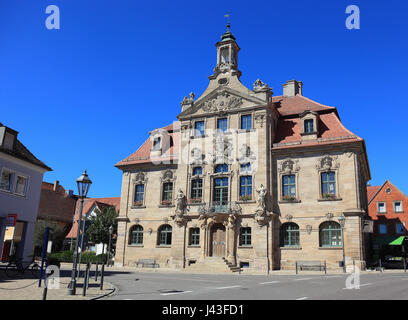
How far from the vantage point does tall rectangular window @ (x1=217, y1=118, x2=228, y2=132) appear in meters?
36.4

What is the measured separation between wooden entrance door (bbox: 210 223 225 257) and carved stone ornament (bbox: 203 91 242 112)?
36.4 feet

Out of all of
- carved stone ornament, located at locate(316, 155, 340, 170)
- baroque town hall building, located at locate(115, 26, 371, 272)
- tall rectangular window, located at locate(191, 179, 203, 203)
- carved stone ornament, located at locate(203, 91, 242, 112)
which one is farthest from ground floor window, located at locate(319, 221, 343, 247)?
carved stone ornament, located at locate(203, 91, 242, 112)

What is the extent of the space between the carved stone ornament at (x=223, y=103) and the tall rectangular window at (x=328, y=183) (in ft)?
34.0

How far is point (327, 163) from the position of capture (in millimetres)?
31906

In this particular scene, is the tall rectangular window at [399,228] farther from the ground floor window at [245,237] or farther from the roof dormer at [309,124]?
the ground floor window at [245,237]

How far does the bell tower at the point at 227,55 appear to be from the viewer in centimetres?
3809

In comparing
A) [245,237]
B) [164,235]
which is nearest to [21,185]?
[164,235]

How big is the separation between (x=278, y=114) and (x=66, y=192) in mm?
40897

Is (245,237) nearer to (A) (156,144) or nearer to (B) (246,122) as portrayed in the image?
(B) (246,122)

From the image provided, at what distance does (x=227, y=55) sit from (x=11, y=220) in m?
25.8

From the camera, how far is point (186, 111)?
38.3 meters

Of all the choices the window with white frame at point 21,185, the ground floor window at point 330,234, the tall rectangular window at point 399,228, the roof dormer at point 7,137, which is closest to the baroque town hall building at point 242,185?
the ground floor window at point 330,234
